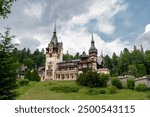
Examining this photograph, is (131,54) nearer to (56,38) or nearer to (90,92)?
(56,38)

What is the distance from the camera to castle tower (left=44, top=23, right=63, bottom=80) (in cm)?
7831

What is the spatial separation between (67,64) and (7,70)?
57.2 meters

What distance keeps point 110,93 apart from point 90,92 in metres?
3.81

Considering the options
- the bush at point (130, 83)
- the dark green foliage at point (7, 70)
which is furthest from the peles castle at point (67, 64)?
the dark green foliage at point (7, 70)

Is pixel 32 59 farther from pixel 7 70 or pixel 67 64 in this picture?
pixel 7 70

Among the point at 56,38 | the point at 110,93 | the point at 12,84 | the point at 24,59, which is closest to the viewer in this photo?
the point at 12,84

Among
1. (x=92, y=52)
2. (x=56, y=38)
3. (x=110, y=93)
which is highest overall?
(x=56, y=38)

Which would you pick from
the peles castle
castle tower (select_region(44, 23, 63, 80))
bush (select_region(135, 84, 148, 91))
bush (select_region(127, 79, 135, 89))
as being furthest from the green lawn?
castle tower (select_region(44, 23, 63, 80))

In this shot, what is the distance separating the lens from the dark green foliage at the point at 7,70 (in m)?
20.5

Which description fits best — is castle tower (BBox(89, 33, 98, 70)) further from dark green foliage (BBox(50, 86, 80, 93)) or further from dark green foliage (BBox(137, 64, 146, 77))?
dark green foliage (BBox(50, 86, 80, 93))

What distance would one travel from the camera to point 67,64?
77938mm

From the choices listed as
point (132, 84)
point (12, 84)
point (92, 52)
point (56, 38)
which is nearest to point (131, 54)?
point (92, 52)

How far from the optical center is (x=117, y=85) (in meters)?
56.4

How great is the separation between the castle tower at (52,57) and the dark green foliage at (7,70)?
56286 mm
